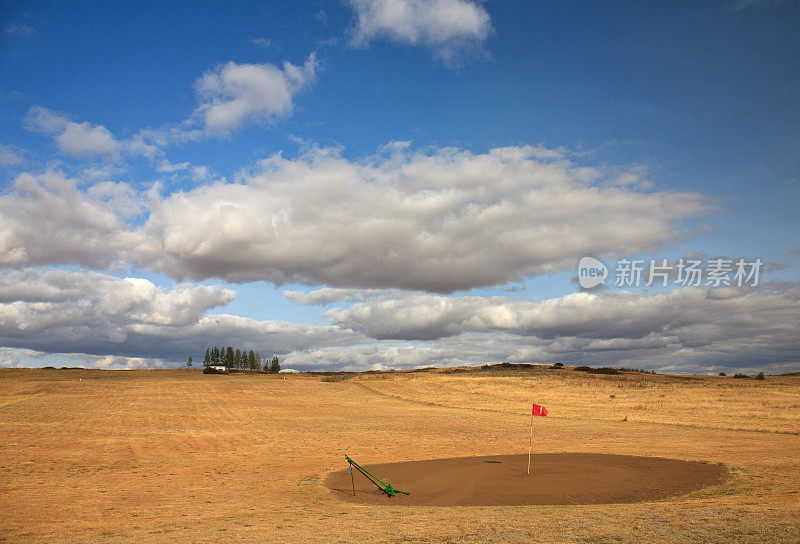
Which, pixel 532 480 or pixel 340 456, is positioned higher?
pixel 532 480

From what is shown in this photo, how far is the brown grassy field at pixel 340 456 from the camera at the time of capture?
11.4 metres

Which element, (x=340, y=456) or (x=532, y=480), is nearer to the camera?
(x=532, y=480)

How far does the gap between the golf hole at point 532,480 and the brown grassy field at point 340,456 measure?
87cm

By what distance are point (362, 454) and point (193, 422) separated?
17.3 metres

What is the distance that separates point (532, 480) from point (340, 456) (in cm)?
970

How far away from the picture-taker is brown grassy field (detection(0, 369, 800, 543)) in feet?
37.3

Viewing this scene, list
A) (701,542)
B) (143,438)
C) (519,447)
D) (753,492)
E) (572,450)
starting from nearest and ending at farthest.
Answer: (701,542)
(753,492)
(572,450)
(519,447)
(143,438)

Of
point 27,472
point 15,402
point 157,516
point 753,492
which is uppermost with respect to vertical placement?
point 753,492

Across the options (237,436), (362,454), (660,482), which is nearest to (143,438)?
(237,436)

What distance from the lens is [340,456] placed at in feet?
80.3

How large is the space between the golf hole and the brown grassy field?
872 mm

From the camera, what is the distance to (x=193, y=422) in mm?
37062

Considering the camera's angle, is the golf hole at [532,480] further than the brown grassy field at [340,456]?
Yes

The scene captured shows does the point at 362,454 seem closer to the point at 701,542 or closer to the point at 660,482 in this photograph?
the point at 660,482
